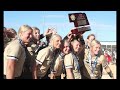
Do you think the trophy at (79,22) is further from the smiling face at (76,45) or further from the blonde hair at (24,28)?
the blonde hair at (24,28)

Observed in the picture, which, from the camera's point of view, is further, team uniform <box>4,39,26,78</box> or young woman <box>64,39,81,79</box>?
young woman <box>64,39,81,79</box>

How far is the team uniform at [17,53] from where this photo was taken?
10.1 feet

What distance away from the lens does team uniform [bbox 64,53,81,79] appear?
11.3 ft

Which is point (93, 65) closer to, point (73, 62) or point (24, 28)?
point (73, 62)

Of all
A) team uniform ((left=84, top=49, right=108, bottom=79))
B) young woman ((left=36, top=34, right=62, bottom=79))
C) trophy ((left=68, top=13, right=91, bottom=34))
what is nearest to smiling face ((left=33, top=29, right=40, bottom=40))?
young woman ((left=36, top=34, right=62, bottom=79))

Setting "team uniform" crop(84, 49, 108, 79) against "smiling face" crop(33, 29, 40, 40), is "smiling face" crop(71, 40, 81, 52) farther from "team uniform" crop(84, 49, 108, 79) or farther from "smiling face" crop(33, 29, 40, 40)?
"smiling face" crop(33, 29, 40, 40)

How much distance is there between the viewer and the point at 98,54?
3.47 m

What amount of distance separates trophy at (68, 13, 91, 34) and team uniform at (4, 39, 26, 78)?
764 millimetres

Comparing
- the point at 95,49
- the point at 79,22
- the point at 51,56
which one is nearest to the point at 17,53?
the point at 51,56

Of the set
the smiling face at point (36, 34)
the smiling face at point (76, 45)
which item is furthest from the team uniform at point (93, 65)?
the smiling face at point (36, 34)

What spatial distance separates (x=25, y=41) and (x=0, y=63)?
0.48 m
